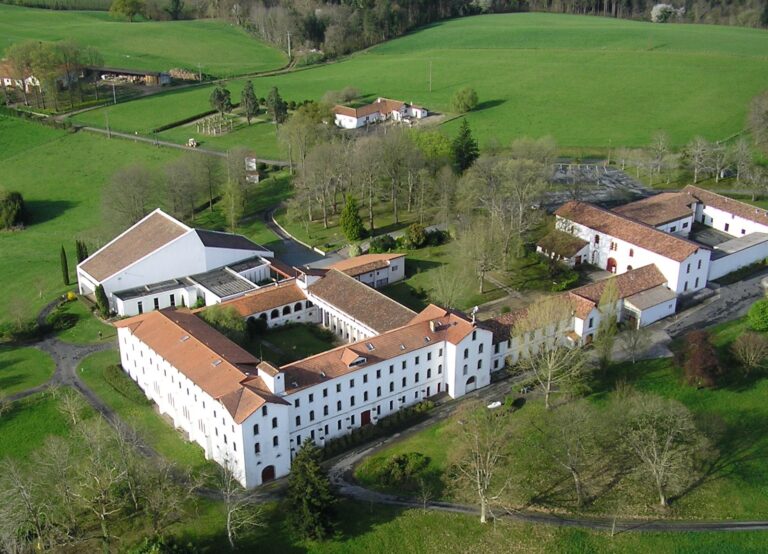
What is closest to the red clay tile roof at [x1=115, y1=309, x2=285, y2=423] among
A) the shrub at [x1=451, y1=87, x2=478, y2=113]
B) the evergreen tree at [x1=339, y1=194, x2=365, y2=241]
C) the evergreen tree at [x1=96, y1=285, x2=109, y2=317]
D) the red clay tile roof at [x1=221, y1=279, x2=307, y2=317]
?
the red clay tile roof at [x1=221, y1=279, x2=307, y2=317]

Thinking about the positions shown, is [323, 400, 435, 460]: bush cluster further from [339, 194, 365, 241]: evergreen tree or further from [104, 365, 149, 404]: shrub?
[339, 194, 365, 241]: evergreen tree

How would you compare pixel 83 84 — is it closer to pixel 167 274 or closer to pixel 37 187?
pixel 37 187

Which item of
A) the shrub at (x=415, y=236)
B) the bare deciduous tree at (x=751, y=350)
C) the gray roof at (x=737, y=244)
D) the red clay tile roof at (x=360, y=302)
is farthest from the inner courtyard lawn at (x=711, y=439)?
the shrub at (x=415, y=236)

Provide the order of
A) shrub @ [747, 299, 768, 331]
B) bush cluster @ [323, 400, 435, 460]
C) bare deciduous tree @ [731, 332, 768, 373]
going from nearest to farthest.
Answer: bush cluster @ [323, 400, 435, 460]
bare deciduous tree @ [731, 332, 768, 373]
shrub @ [747, 299, 768, 331]

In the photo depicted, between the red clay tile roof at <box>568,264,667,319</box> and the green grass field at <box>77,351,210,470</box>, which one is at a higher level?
the red clay tile roof at <box>568,264,667,319</box>

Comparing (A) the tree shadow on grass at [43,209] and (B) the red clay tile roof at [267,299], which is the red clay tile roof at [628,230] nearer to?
(B) the red clay tile roof at [267,299]

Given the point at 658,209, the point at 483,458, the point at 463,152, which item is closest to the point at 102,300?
the point at 483,458

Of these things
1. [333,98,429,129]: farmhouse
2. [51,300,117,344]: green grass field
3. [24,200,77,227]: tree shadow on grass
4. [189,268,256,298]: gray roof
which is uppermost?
[333,98,429,129]: farmhouse
